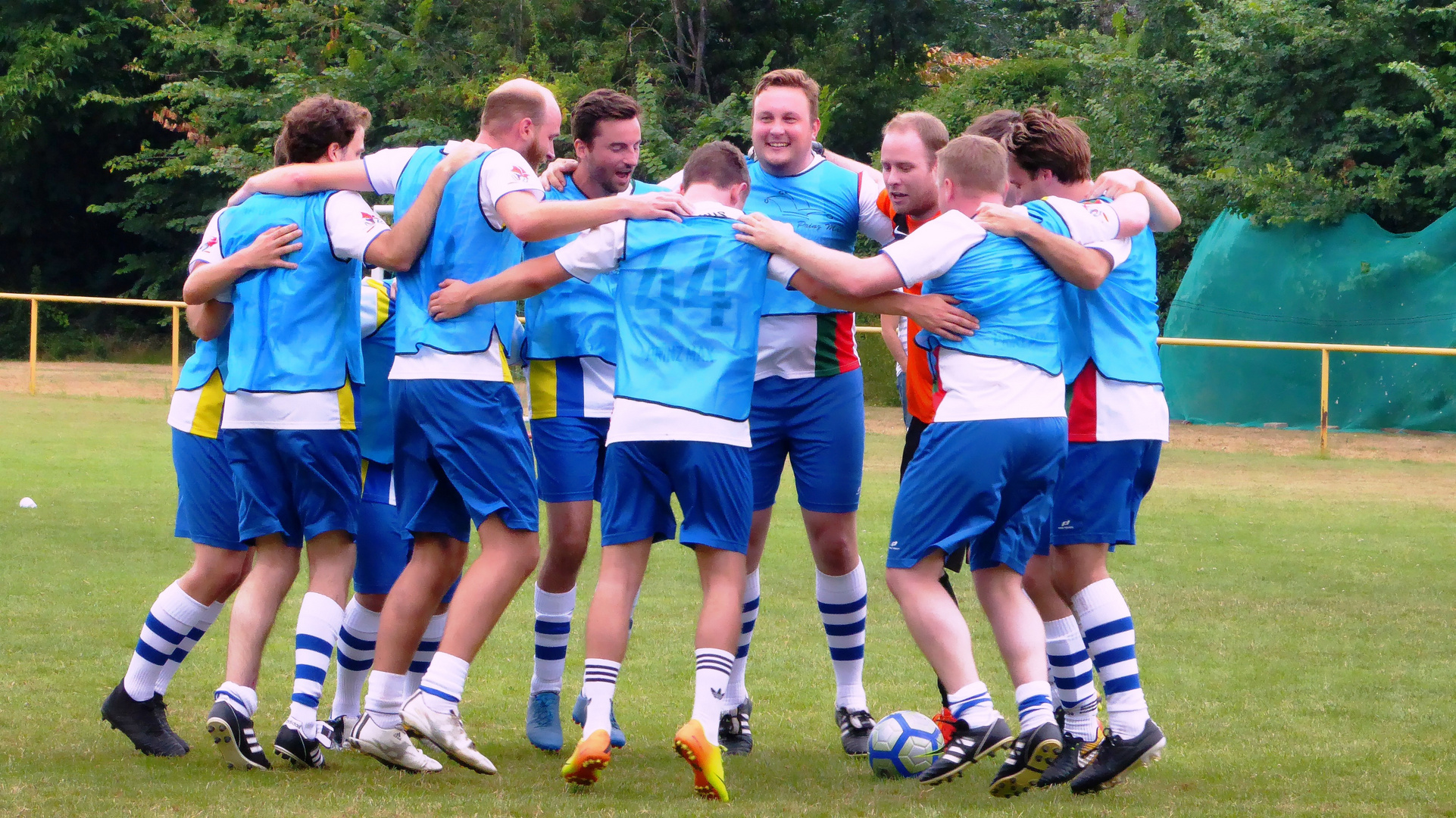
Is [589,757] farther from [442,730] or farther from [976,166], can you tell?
[976,166]

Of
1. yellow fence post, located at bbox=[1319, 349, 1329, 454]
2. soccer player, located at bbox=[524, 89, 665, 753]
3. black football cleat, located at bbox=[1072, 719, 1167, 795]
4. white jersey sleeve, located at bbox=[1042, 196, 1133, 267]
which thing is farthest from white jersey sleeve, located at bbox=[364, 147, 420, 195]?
yellow fence post, located at bbox=[1319, 349, 1329, 454]

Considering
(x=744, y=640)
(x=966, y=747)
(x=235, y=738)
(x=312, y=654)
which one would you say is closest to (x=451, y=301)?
(x=312, y=654)

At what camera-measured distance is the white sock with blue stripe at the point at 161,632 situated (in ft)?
15.5

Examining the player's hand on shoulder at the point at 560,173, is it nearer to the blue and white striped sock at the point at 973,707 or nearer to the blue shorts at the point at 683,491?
the blue shorts at the point at 683,491

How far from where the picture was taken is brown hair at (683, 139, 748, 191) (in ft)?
14.7

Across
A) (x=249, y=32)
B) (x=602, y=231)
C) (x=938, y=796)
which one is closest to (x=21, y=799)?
(x=602, y=231)

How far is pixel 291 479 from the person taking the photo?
4.57m

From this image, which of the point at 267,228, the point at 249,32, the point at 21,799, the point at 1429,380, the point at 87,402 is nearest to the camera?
the point at 21,799

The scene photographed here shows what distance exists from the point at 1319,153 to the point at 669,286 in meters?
18.2

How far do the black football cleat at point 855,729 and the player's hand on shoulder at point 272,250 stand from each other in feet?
7.80

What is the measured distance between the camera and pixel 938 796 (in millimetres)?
4277

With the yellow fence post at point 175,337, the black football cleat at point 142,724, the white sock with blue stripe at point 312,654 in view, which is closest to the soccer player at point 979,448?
the white sock with blue stripe at point 312,654

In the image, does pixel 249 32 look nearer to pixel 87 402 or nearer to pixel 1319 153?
pixel 87 402

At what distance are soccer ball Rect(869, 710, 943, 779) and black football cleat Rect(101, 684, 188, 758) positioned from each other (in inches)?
86.2
